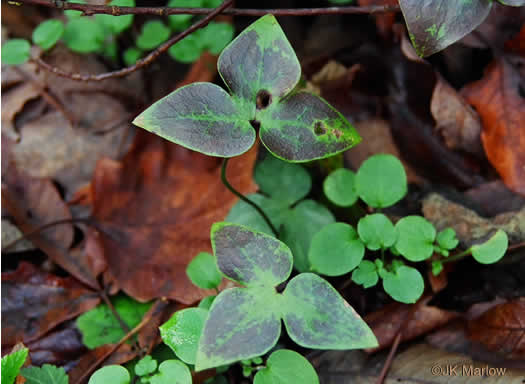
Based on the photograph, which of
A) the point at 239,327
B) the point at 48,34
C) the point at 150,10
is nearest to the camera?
the point at 239,327

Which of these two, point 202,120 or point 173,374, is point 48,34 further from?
point 173,374

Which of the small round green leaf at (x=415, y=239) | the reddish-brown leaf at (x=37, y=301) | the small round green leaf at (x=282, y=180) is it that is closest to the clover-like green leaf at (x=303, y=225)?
the small round green leaf at (x=282, y=180)

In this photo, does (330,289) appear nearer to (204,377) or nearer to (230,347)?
(230,347)

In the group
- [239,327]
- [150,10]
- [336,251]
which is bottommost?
[336,251]

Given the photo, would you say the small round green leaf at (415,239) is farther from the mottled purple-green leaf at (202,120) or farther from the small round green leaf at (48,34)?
the small round green leaf at (48,34)

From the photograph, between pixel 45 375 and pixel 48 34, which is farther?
pixel 48 34

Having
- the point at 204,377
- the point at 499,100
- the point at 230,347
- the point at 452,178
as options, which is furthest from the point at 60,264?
the point at 499,100

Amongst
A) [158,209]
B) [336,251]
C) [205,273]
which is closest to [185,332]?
[205,273]
